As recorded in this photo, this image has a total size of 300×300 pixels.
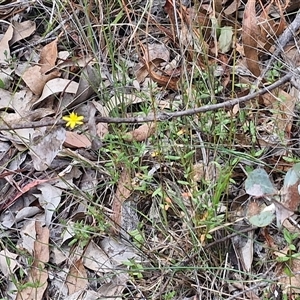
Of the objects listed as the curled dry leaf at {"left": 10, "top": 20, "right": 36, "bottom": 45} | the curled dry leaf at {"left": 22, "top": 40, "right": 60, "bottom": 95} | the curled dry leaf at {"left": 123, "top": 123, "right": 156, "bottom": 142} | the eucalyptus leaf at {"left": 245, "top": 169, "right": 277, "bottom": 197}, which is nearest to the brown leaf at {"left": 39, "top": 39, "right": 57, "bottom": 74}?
the curled dry leaf at {"left": 22, "top": 40, "right": 60, "bottom": 95}

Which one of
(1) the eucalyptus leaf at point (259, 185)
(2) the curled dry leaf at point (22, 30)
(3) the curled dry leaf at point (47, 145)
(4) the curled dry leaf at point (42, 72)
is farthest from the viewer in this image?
(2) the curled dry leaf at point (22, 30)

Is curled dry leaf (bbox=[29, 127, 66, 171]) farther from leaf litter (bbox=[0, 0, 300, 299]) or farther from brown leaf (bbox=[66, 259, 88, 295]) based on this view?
brown leaf (bbox=[66, 259, 88, 295])

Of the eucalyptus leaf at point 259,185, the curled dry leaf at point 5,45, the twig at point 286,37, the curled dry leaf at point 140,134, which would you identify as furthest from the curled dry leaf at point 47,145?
the twig at point 286,37

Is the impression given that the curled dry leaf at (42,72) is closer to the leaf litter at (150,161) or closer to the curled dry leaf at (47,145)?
the leaf litter at (150,161)

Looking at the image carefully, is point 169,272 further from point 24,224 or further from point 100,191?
point 24,224

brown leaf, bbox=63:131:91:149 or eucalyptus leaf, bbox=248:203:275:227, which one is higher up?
eucalyptus leaf, bbox=248:203:275:227

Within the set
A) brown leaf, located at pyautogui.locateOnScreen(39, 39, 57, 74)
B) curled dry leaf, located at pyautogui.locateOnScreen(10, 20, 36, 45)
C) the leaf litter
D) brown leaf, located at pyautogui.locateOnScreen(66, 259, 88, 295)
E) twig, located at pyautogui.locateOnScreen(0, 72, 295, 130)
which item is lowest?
brown leaf, located at pyautogui.locateOnScreen(66, 259, 88, 295)

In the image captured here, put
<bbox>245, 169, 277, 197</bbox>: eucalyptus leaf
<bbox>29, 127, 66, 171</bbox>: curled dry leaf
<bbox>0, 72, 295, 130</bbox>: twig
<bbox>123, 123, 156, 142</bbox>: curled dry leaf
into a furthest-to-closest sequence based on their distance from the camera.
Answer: <bbox>123, 123, 156, 142</bbox>: curled dry leaf, <bbox>29, 127, 66, 171</bbox>: curled dry leaf, <bbox>0, 72, 295, 130</bbox>: twig, <bbox>245, 169, 277, 197</bbox>: eucalyptus leaf
